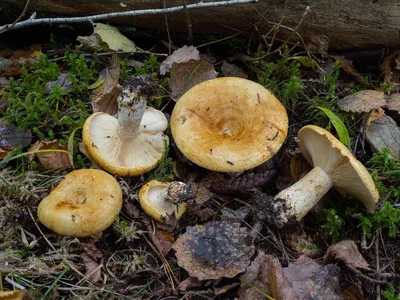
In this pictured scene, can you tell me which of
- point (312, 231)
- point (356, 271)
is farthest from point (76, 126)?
point (356, 271)

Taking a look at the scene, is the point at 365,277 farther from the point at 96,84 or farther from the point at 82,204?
the point at 96,84

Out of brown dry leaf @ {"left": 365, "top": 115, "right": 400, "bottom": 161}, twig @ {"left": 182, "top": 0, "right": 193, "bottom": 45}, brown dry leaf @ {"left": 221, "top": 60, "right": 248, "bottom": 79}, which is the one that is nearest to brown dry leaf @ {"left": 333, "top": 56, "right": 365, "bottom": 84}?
brown dry leaf @ {"left": 365, "top": 115, "right": 400, "bottom": 161}

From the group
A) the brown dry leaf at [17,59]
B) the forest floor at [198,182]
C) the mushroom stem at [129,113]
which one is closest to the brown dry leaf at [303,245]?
the forest floor at [198,182]

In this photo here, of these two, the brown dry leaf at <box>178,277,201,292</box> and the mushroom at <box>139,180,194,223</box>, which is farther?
the mushroom at <box>139,180,194,223</box>

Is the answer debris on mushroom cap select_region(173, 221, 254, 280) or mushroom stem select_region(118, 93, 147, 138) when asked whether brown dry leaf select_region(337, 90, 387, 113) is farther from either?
mushroom stem select_region(118, 93, 147, 138)

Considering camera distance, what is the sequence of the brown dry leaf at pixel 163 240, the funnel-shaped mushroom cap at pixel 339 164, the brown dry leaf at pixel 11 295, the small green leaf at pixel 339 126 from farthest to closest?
1. the small green leaf at pixel 339 126
2. the brown dry leaf at pixel 163 240
3. the funnel-shaped mushroom cap at pixel 339 164
4. the brown dry leaf at pixel 11 295

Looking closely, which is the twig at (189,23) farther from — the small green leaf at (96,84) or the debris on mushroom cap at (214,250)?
the debris on mushroom cap at (214,250)

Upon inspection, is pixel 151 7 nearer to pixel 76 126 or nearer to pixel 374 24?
pixel 76 126
